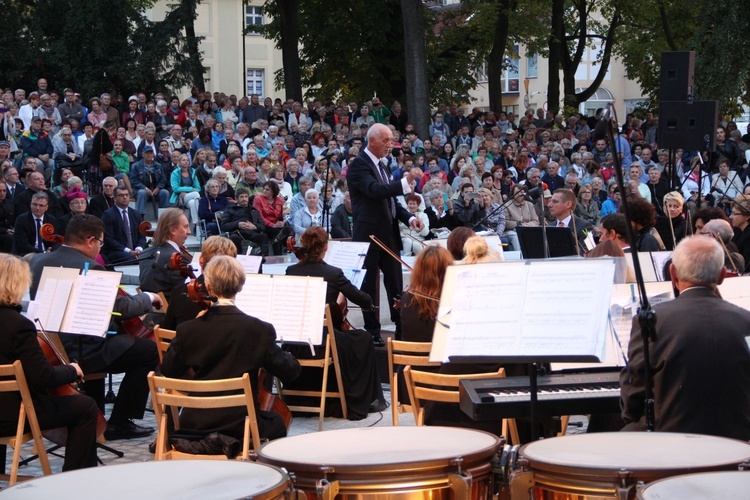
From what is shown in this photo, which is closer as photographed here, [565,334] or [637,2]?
[565,334]

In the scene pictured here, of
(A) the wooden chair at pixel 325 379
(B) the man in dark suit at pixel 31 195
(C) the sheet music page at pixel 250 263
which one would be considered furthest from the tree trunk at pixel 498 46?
(A) the wooden chair at pixel 325 379

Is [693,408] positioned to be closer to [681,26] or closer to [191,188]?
[191,188]

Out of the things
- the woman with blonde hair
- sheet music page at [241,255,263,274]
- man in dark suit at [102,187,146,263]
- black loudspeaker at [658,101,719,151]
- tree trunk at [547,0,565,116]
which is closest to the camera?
the woman with blonde hair

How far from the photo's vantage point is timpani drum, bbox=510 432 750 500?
3.55m

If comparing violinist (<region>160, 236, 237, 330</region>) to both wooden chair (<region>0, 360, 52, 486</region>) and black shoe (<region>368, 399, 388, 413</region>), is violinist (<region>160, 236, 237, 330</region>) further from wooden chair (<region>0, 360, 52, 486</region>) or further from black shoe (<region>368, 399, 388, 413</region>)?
black shoe (<region>368, 399, 388, 413</region>)

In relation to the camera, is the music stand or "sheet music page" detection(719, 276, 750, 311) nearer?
"sheet music page" detection(719, 276, 750, 311)

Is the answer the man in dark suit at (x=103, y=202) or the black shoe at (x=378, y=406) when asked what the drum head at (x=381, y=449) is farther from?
the man in dark suit at (x=103, y=202)

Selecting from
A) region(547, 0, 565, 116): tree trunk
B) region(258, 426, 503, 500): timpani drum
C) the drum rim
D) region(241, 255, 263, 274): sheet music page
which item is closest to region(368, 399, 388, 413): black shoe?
region(241, 255, 263, 274): sheet music page

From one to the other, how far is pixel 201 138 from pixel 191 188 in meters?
1.89

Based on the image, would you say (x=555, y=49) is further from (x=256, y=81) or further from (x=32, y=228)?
(x=256, y=81)

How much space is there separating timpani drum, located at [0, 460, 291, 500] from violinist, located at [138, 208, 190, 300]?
4.29m

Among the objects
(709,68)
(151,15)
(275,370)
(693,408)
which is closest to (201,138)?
(709,68)

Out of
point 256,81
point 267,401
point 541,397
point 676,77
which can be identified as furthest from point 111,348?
point 256,81

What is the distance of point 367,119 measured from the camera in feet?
77.0
